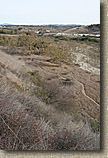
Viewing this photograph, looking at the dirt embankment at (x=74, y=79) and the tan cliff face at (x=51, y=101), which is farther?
the dirt embankment at (x=74, y=79)

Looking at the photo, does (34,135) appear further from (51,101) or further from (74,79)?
(74,79)

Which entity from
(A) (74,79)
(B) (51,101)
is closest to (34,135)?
(B) (51,101)

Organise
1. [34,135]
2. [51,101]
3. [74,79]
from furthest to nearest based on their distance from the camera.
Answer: [74,79] → [51,101] → [34,135]

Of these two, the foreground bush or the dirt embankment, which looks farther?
the dirt embankment

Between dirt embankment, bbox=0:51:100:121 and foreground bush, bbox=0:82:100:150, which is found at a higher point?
foreground bush, bbox=0:82:100:150

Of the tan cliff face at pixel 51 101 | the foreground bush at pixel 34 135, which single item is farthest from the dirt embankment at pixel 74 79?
the foreground bush at pixel 34 135

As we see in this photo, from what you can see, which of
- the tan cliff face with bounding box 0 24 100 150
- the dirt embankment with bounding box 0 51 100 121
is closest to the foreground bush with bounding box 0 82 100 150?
the tan cliff face with bounding box 0 24 100 150

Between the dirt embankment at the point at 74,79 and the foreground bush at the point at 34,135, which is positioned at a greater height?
the foreground bush at the point at 34,135

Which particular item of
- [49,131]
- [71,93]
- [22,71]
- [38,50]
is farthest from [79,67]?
[49,131]

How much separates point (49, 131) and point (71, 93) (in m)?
3.48

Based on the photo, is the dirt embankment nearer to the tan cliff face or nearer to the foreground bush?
the tan cliff face

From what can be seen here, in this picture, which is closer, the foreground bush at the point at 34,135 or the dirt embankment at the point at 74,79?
the foreground bush at the point at 34,135

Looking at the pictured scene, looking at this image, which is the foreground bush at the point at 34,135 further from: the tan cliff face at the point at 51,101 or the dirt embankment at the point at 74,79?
the dirt embankment at the point at 74,79

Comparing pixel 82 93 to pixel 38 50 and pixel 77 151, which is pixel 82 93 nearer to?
pixel 77 151
